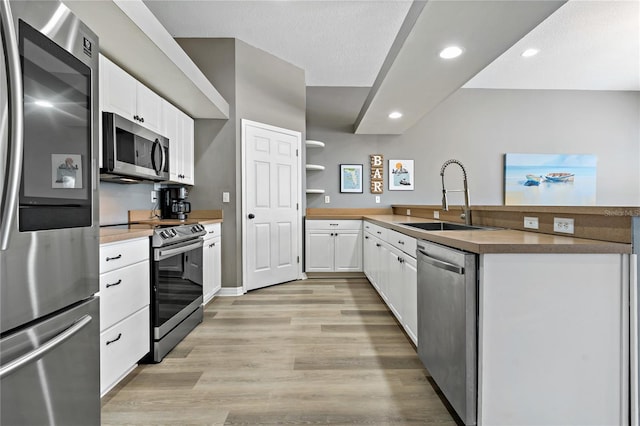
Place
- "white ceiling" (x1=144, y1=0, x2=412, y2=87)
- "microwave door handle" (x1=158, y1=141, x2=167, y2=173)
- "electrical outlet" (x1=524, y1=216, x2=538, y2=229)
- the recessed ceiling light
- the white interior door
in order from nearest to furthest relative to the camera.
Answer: "electrical outlet" (x1=524, y1=216, x2=538, y2=229), the recessed ceiling light, "microwave door handle" (x1=158, y1=141, x2=167, y2=173), "white ceiling" (x1=144, y1=0, x2=412, y2=87), the white interior door

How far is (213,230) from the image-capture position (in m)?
3.37

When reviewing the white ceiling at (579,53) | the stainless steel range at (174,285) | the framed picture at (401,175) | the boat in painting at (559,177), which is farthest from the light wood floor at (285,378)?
the boat in painting at (559,177)

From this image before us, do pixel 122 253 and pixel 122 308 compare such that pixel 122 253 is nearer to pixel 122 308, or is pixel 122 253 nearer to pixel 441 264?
pixel 122 308

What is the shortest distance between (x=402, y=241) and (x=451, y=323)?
1.03 metres

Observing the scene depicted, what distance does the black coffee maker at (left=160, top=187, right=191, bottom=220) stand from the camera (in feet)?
10.9

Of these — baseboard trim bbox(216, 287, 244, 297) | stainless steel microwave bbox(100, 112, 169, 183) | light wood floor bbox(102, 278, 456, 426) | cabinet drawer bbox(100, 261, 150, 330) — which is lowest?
→ light wood floor bbox(102, 278, 456, 426)

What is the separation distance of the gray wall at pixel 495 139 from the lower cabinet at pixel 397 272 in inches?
70.7

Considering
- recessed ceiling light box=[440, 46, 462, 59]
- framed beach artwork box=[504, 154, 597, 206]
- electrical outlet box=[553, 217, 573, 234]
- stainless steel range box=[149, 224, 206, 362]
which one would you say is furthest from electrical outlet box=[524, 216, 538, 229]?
framed beach artwork box=[504, 154, 597, 206]

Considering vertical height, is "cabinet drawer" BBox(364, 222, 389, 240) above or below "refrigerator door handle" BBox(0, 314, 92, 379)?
above

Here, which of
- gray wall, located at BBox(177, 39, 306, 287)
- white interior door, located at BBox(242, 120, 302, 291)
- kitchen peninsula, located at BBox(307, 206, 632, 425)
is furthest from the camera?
white interior door, located at BBox(242, 120, 302, 291)

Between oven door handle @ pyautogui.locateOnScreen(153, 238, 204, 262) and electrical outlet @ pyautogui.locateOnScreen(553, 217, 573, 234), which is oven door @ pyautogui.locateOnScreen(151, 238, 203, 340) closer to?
oven door handle @ pyautogui.locateOnScreen(153, 238, 204, 262)

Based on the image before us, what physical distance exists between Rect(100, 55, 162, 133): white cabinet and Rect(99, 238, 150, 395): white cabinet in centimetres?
98

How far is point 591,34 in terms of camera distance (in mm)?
3631

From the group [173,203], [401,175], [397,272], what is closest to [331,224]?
[401,175]
